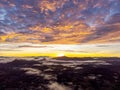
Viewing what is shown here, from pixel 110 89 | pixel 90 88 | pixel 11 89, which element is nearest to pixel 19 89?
pixel 11 89

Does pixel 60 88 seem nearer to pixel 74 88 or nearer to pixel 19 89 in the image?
pixel 74 88

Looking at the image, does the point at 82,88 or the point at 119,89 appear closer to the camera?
the point at 119,89

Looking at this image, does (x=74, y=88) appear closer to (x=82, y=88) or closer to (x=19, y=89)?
(x=82, y=88)

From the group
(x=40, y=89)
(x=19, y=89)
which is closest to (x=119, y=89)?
(x=40, y=89)

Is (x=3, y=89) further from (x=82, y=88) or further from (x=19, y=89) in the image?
(x=82, y=88)

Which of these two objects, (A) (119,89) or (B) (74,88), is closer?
(A) (119,89)

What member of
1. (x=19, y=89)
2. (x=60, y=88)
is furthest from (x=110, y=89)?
(x=19, y=89)

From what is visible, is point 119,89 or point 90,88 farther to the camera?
point 90,88
